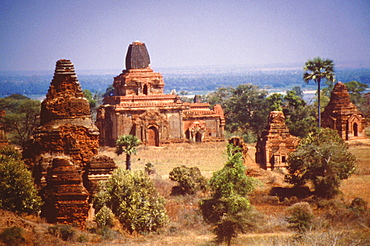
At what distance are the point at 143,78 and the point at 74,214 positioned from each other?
35.6m

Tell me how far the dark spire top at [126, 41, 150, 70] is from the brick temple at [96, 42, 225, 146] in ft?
2.51

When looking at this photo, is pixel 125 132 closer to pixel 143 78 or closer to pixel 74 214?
pixel 143 78

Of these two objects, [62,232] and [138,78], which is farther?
[138,78]

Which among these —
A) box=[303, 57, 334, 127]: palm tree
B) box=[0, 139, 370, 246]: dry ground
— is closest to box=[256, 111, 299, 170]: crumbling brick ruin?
box=[0, 139, 370, 246]: dry ground

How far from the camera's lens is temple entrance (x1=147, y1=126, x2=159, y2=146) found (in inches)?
1973

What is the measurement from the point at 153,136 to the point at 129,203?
29.1 m

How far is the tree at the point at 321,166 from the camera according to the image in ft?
96.4

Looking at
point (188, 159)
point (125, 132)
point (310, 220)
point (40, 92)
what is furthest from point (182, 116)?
point (40, 92)

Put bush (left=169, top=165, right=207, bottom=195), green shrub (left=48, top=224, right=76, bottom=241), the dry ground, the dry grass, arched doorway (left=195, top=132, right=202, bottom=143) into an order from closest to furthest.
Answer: green shrub (left=48, top=224, right=76, bottom=241) < the dry ground < bush (left=169, top=165, right=207, bottom=195) < the dry grass < arched doorway (left=195, top=132, right=202, bottom=143)

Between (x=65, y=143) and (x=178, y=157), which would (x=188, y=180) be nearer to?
(x=65, y=143)

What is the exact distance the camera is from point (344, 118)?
165 ft

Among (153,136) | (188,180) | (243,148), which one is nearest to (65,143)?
(188,180)

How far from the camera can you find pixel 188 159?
42.2 meters

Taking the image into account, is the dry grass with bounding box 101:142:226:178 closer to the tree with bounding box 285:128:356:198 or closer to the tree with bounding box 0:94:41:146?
the tree with bounding box 285:128:356:198
